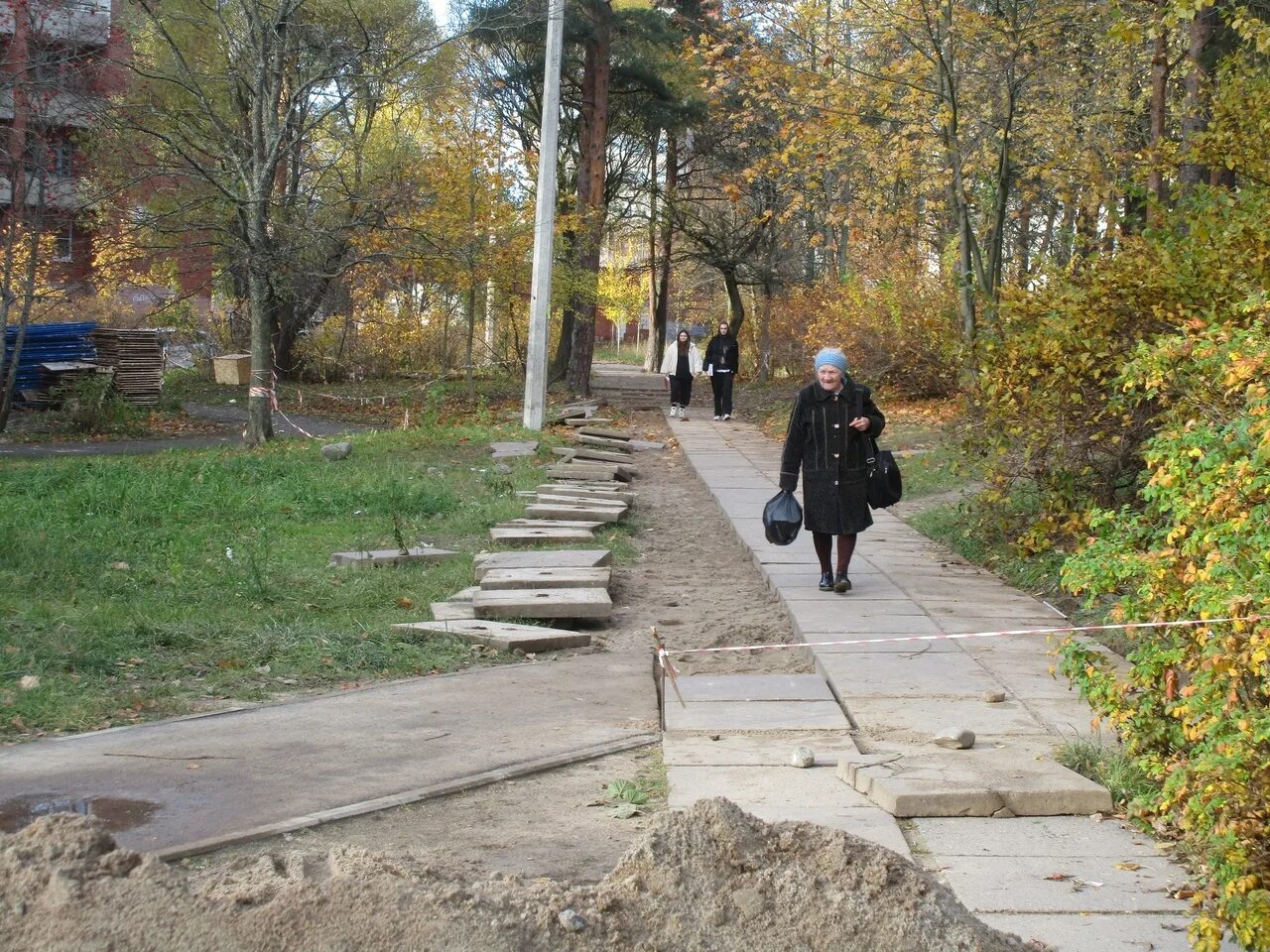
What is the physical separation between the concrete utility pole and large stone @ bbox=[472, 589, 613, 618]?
1304 cm

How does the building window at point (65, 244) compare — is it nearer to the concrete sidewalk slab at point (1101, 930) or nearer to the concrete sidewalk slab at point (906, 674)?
the concrete sidewalk slab at point (906, 674)

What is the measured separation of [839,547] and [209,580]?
14.1ft

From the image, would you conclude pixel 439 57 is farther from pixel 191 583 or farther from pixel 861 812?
pixel 861 812

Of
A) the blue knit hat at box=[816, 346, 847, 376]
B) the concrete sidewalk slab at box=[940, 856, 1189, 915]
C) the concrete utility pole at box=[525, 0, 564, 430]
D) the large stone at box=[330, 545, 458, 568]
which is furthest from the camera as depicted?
the concrete utility pole at box=[525, 0, 564, 430]

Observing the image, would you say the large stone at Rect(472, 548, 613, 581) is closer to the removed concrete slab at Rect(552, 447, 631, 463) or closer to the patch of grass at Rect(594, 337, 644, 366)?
the removed concrete slab at Rect(552, 447, 631, 463)

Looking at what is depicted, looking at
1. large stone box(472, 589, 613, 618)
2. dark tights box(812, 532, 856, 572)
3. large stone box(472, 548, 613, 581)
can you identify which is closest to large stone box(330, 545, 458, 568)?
large stone box(472, 548, 613, 581)

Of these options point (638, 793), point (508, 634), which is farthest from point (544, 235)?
point (638, 793)

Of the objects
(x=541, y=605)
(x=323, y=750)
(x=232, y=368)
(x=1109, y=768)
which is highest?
(x=232, y=368)

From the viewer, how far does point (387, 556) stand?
10.1 meters

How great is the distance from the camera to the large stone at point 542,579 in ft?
29.6

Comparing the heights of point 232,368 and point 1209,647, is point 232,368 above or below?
below

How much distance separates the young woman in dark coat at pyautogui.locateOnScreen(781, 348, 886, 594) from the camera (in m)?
9.12

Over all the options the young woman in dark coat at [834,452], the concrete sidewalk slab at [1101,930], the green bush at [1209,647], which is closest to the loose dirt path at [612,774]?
the young woman in dark coat at [834,452]

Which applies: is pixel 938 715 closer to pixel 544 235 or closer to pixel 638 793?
pixel 638 793
